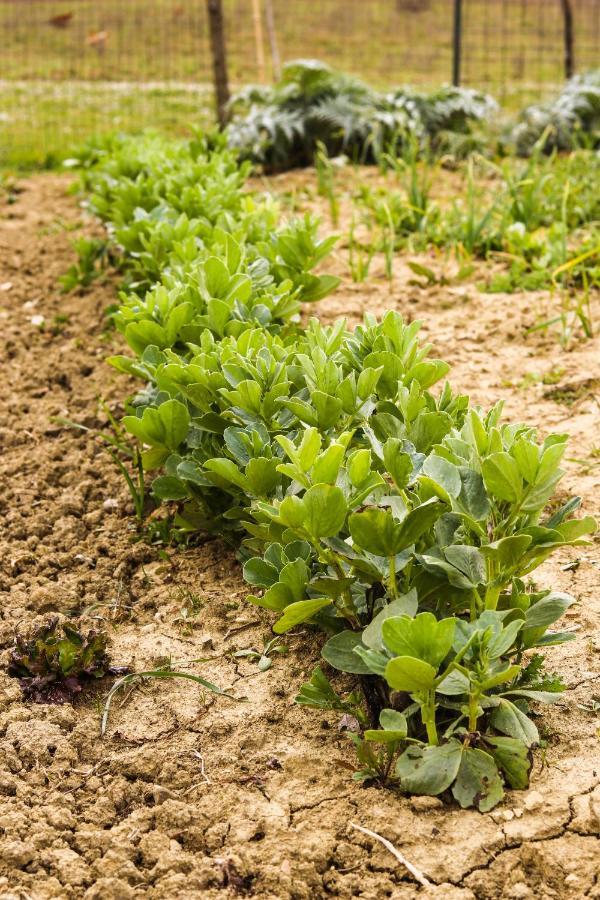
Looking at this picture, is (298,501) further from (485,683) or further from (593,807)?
(593,807)

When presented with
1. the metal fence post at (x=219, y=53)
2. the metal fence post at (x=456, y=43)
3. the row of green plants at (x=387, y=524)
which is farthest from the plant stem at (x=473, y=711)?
the metal fence post at (x=456, y=43)

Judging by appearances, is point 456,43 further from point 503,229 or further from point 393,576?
point 393,576

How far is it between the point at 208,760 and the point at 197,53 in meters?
13.4

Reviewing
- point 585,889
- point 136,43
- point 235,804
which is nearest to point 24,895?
point 235,804

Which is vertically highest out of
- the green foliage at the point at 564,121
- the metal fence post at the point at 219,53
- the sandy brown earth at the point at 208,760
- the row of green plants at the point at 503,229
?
the metal fence post at the point at 219,53

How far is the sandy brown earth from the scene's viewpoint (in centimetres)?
179

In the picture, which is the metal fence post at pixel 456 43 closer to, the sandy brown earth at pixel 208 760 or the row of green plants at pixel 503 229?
the row of green plants at pixel 503 229

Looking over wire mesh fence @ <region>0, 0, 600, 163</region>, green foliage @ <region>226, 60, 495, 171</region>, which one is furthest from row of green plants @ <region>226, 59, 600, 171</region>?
wire mesh fence @ <region>0, 0, 600, 163</region>

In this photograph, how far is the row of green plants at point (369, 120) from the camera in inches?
281

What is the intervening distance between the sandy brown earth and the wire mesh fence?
6.16m

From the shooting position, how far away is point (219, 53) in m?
7.69

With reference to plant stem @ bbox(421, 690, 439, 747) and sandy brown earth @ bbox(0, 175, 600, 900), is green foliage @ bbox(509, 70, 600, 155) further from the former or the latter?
plant stem @ bbox(421, 690, 439, 747)

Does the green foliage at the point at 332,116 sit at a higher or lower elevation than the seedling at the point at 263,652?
higher

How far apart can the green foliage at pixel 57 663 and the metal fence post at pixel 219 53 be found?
242 inches
